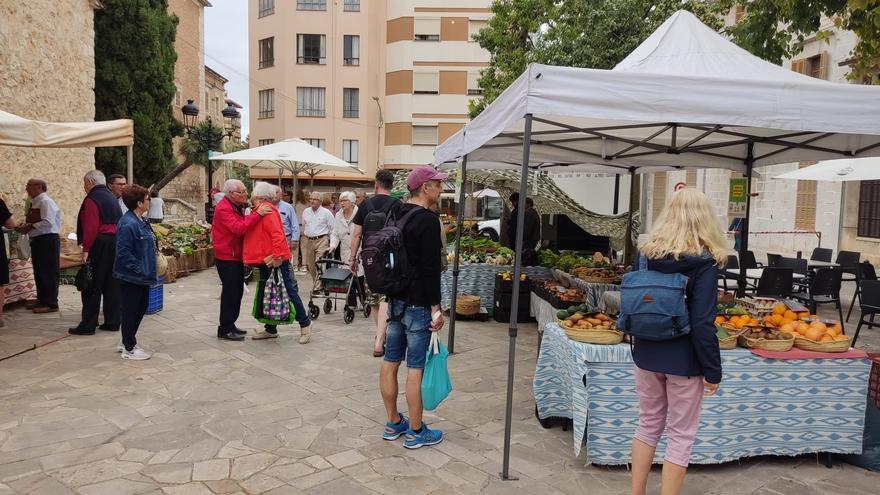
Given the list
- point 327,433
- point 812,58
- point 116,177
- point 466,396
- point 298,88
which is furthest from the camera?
point 298,88

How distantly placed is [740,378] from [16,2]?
12.3m

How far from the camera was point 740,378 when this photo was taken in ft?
12.4

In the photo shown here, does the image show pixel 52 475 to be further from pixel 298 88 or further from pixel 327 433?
pixel 298 88

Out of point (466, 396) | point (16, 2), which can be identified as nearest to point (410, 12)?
point (16, 2)

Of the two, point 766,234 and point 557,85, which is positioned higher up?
point 557,85

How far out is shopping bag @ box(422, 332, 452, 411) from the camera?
392cm

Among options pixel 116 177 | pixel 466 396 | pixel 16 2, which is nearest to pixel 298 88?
pixel 16 2

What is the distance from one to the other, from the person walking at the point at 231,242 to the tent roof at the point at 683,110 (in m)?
2.23

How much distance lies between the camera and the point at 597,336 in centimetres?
381

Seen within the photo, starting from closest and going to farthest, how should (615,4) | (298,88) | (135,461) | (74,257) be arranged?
1. (135,461)
2. (74,257)
3. (615,4)
4. (298,88)

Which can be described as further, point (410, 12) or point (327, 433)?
point (410, 12)

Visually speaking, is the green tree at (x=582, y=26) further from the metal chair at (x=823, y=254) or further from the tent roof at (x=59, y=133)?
the tent roof at (x=59, y=133)

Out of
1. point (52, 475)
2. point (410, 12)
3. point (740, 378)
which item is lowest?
point (52, 475)

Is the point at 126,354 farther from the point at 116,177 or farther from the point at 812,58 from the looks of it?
the point at 812,58
